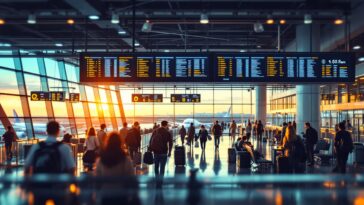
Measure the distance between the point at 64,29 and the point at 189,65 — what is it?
1067cm

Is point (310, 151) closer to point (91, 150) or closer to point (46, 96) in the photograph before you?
point (91, 150)

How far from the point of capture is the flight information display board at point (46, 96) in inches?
1027

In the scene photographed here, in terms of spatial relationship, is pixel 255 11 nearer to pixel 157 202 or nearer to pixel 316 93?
pixel 316 93

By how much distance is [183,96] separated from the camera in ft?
99.3

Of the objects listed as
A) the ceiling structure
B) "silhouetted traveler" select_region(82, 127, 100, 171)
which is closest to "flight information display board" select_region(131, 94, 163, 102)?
the ceiling structure

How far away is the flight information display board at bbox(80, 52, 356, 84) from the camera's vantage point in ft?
39.3

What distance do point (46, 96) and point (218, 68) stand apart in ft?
54.8

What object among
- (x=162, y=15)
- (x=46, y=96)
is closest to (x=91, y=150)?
(x=162, y=15)

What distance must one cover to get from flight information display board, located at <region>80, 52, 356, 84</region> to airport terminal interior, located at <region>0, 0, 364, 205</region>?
26 mm

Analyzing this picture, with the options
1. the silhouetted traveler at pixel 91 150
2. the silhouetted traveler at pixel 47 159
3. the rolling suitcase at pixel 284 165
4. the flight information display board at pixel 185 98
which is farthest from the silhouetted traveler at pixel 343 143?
the flight information display board at pixel 185 98

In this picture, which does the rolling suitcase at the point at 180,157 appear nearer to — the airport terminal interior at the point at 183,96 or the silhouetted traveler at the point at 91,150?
the airport terminal interior at the point at 183,96

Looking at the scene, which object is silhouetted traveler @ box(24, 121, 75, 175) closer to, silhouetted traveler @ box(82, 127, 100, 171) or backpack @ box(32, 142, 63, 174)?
backpack @ box(32, 142, 63, 174)

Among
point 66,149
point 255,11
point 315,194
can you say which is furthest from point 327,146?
point 66,149

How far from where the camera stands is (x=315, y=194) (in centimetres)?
629
